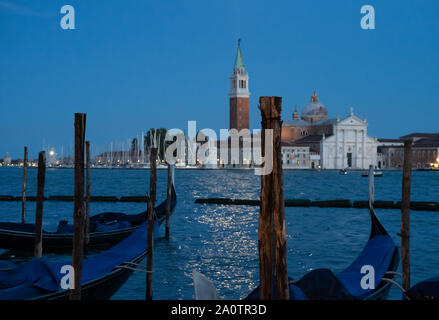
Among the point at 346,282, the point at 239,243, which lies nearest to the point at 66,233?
the point at 239,243

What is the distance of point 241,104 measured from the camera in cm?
6222

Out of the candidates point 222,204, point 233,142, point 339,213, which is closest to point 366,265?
point 339,213

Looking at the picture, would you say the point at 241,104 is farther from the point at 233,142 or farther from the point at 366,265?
the point at 366,265

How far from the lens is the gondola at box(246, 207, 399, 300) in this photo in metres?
3.94

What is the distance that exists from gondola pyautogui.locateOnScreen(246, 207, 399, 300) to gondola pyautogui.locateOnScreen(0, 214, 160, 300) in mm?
1537

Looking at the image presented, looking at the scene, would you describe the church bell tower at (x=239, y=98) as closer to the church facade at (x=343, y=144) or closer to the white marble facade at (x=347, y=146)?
the church facade at (x=343, y=144)

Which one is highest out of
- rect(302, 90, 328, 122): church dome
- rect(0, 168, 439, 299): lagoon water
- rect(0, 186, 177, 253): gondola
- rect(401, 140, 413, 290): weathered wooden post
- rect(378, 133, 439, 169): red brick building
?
rect(302, 90, 328, 122): church dome

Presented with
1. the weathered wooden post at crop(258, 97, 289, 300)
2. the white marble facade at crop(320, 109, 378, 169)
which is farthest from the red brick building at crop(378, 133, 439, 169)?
the weathered wooden post at crop(258, 97, 289, 300)

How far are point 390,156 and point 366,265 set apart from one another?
61.1 m

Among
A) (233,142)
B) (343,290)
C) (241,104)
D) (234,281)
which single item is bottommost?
(234,281)

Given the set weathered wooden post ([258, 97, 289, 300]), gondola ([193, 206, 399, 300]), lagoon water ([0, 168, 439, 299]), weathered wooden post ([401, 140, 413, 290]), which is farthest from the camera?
lagoon water ([0, 168, 439, 299])

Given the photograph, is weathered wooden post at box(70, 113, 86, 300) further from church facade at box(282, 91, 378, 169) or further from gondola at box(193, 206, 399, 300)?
church facade at box(282, 91, 378, 169)

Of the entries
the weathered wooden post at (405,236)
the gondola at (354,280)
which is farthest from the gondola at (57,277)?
the weathered wooden post at (405,236)

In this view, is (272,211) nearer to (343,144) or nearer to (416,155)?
(343,144)
